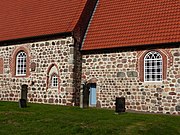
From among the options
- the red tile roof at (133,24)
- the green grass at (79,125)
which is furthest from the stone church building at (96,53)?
the green grass at (79,125)

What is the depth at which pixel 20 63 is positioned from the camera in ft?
67.7

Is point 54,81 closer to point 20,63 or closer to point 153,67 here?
point 20,63

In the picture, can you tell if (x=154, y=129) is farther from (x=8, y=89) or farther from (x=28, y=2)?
(x=28, y=2)

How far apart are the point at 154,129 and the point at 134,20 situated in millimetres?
8841

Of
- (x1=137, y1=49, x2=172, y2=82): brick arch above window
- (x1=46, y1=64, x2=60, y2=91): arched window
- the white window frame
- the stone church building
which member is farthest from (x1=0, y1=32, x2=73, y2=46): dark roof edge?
(x1=137, y1=49, x2=172, y2=82): brick arch above window

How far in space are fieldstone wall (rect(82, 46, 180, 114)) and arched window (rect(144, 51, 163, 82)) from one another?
1.26 ft

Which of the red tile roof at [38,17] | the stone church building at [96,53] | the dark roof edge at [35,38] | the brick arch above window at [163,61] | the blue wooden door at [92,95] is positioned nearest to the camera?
the brick arch above window at [163,61]

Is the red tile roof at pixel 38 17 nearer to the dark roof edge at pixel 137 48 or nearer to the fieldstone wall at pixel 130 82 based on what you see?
the dark roof edge at pixel 137 48

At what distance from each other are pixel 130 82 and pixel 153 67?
1547mm

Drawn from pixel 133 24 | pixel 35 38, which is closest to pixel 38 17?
pixel 35 38

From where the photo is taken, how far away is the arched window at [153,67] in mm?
16109

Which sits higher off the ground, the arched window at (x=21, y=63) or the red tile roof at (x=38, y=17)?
the red tile roof at (x=38, y=17)

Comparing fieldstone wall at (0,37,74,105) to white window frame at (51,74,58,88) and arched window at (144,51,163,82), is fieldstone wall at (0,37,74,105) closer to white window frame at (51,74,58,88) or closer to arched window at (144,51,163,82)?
white window frame at (51,74,58,88)

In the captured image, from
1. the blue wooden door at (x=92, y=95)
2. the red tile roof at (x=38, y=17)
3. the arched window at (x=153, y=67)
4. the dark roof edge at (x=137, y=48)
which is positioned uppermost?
the red tile roof at (x=38, y=17)
